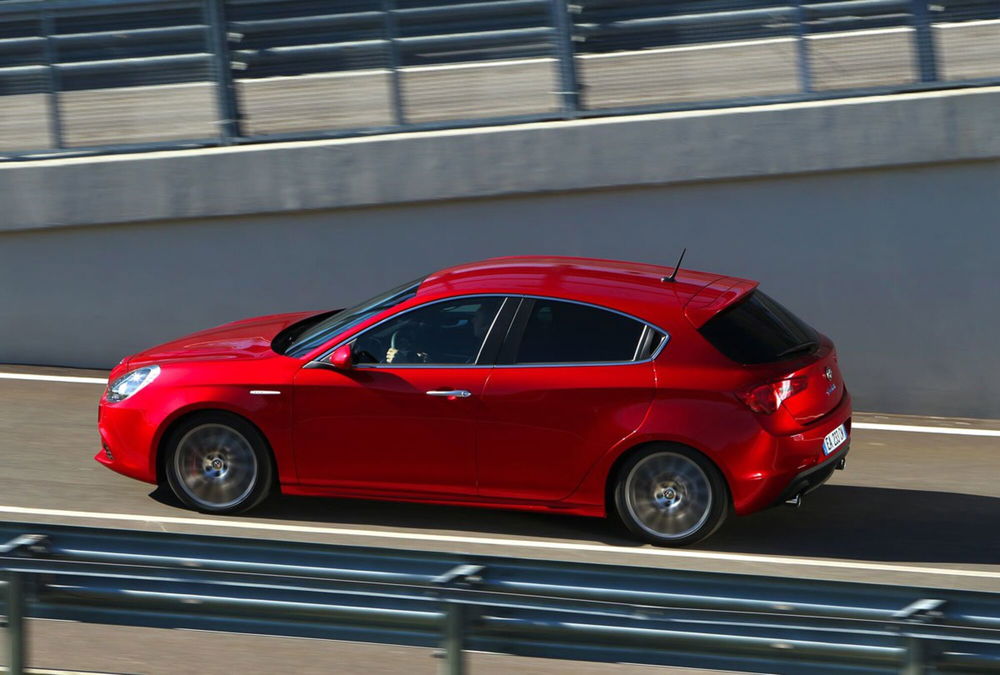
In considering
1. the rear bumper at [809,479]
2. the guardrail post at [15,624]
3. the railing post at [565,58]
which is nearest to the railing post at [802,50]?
→ the railing post at [565,58]

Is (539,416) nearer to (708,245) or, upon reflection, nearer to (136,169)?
(708,245)

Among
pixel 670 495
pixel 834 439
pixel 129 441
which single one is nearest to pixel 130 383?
pixel 129 441

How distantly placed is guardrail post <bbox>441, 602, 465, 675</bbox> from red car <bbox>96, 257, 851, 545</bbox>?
2591 millimetres

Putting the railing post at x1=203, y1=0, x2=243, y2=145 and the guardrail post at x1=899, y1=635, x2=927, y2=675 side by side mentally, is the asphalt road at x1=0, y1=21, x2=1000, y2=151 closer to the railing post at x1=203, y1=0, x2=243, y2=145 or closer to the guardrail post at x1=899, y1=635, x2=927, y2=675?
the railing post at x1=203, y1=0, x2=243, y2=145

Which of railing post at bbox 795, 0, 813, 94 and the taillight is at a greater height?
railing post at bbox 795, 0, 813, 94

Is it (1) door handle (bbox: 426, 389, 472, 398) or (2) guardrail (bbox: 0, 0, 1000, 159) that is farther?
(2) guardrail (bbox: 0, 0, 1000, 159)

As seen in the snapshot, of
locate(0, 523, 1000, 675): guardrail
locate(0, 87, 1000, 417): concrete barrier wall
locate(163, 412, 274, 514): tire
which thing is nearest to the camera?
locate(0, 523, 1000, 675): guardrail

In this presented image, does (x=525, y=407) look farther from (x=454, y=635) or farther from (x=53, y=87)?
(x=53, y=87)

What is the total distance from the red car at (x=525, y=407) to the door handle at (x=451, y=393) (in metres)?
0.01

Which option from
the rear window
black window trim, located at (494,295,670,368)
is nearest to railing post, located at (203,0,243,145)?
black window trim, located at (494,295,670,368)

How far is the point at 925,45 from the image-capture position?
36.8ft

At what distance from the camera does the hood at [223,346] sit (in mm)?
8094

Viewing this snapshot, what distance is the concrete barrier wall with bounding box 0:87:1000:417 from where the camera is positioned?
1097 cm

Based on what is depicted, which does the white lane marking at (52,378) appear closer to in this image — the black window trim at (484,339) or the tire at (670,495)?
the black window trim at (484,339)
